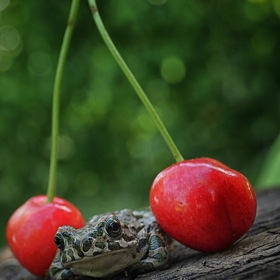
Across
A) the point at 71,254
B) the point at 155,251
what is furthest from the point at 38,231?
the point at 155,251

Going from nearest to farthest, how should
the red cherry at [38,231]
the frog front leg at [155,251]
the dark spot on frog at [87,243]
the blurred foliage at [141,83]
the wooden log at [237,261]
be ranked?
the wooden log at [237,261] < the dark spot on frog at [87,243] < the frog front leg at [155,251] < the red cherry at [38,231] < the blurred foliage at [141,83]

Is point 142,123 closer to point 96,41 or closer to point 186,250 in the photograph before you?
point 96,41

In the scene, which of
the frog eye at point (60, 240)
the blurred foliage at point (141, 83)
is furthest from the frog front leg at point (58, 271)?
the blurred foliage at point (141, 83)

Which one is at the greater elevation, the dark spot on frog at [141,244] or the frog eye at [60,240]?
the frog eye at [60,240]

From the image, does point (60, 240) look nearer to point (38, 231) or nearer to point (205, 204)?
point (38, 231)

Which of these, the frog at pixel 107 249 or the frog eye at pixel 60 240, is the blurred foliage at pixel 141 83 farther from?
the frog eye at pixel 60 240

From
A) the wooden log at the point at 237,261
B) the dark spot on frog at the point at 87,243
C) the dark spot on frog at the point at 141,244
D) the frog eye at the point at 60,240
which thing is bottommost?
the wooden log at the point at 237,261

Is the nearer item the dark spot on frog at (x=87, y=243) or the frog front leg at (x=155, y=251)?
the dark spot on frog at (x=87, y=243)
